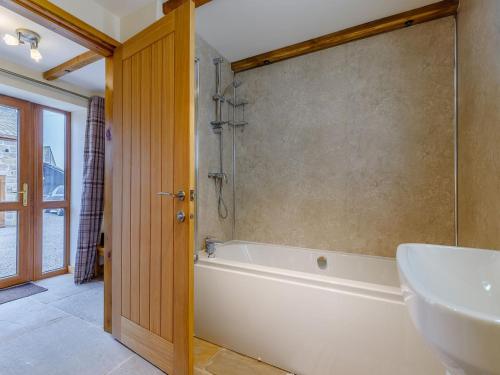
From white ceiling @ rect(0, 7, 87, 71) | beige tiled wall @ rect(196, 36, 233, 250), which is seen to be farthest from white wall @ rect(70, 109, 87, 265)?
beige tiled wall @ rect(196, 36, 233, 250)

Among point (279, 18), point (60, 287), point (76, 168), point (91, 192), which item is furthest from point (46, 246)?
point (279, 18)

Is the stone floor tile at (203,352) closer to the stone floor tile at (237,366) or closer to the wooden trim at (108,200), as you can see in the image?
the stone floor tile at (237,366)

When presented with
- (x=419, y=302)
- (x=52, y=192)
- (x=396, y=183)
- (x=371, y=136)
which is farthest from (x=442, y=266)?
(x=52, y=192)

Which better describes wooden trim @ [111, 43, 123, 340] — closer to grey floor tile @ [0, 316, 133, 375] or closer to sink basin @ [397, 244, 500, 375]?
grey floor tile @ [0, 316, 133, 375]

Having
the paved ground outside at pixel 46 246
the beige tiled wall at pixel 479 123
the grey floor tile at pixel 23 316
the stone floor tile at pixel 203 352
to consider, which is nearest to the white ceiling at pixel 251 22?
the beige tiled wall at pixel 479 123

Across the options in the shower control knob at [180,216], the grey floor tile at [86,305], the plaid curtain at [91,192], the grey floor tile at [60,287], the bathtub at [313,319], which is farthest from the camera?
the plaid curtain at [91,192]

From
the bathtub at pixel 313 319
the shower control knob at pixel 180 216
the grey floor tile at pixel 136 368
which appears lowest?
the grey floor tile at pixel 136 368

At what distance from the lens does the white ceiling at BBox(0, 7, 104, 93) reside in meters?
1.90

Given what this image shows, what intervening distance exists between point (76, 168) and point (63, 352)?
227 centimetres

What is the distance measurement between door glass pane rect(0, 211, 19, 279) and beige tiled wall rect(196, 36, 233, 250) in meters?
2.20

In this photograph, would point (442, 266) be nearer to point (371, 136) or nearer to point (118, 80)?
point (371, 136)

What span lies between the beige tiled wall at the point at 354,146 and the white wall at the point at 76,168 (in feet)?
6.86

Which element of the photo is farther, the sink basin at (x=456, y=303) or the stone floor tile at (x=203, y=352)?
the stone floor tile at (x=203, y=352)

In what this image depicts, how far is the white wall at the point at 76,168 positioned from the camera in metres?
3.17
